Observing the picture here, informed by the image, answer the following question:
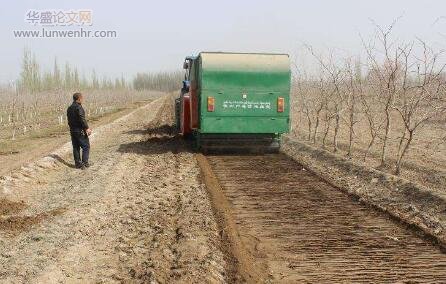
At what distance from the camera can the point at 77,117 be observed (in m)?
10.2

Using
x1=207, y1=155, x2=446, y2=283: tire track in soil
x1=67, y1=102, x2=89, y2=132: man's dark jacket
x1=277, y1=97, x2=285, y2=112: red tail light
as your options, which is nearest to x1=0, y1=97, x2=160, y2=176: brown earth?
x1=67, y1=102, x2=89, y2=132: man's dark jacket

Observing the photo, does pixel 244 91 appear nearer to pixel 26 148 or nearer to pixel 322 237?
pixel 322 237

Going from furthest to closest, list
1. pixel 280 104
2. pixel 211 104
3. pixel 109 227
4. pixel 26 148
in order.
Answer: pixel 26 148 < pixel 280 104 < pixel 211 104 < pixel 109 227

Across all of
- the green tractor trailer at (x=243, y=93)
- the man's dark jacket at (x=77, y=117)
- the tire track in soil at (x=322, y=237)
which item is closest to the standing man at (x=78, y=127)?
the man's dark jacket at (x=77, y=117)

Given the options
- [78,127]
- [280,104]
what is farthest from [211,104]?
[78,127]

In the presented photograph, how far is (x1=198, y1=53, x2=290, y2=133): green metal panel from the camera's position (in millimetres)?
11672

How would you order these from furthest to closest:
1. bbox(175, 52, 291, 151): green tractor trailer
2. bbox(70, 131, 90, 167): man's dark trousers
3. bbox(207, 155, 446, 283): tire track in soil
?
bbox(175, 52, 291, 151): green tractor trailer < bbox(70, 131, 90, 167): man's dark trousers < bbox(207, 155, 446, 283): tire track in soil

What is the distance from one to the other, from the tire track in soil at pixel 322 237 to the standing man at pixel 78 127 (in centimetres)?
350

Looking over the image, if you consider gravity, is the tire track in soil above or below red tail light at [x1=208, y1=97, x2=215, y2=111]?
below

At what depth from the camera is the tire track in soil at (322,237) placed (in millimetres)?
4766

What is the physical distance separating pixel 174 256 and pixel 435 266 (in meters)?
2.79

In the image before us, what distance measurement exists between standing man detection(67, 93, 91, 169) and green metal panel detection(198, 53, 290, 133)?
9.43 feet

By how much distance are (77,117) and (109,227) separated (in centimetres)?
→ 477

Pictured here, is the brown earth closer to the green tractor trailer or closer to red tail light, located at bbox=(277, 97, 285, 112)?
the green tractor trailer
